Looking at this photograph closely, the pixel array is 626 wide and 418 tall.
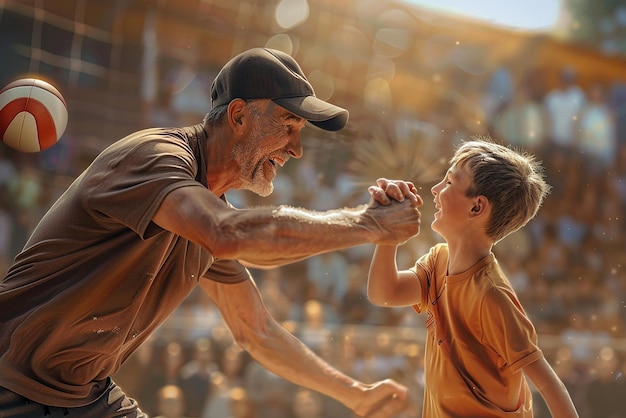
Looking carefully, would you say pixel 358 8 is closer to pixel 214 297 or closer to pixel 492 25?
pixel 492 25

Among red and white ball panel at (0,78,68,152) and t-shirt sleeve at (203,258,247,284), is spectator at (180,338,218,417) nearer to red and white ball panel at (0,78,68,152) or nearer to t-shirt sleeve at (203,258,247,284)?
red and white ball panel at (0,78,68,152)

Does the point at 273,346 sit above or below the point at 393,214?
below

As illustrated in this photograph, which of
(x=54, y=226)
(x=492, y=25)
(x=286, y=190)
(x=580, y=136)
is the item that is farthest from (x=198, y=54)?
(x=54, y=226)

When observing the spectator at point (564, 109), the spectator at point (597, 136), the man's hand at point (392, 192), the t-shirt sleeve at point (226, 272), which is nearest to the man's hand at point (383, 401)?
the t-shirt sleeve at point (226, 272)

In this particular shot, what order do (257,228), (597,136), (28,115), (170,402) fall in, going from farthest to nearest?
(597,136)
(170,402)
(28,115)
(257,228)

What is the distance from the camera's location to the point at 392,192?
62.0 inches

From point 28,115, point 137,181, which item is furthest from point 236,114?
point 28,115

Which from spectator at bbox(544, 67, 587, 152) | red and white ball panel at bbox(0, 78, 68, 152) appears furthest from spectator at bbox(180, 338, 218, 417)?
spectator at bbox(544, 67, 587, 152)

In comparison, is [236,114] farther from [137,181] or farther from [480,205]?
[480,205]

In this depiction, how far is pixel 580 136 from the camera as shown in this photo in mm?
6359

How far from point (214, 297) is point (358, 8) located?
4433 millimetres

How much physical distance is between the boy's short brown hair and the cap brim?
33cm

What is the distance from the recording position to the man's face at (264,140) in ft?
5.90

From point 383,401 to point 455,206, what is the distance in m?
0.54
